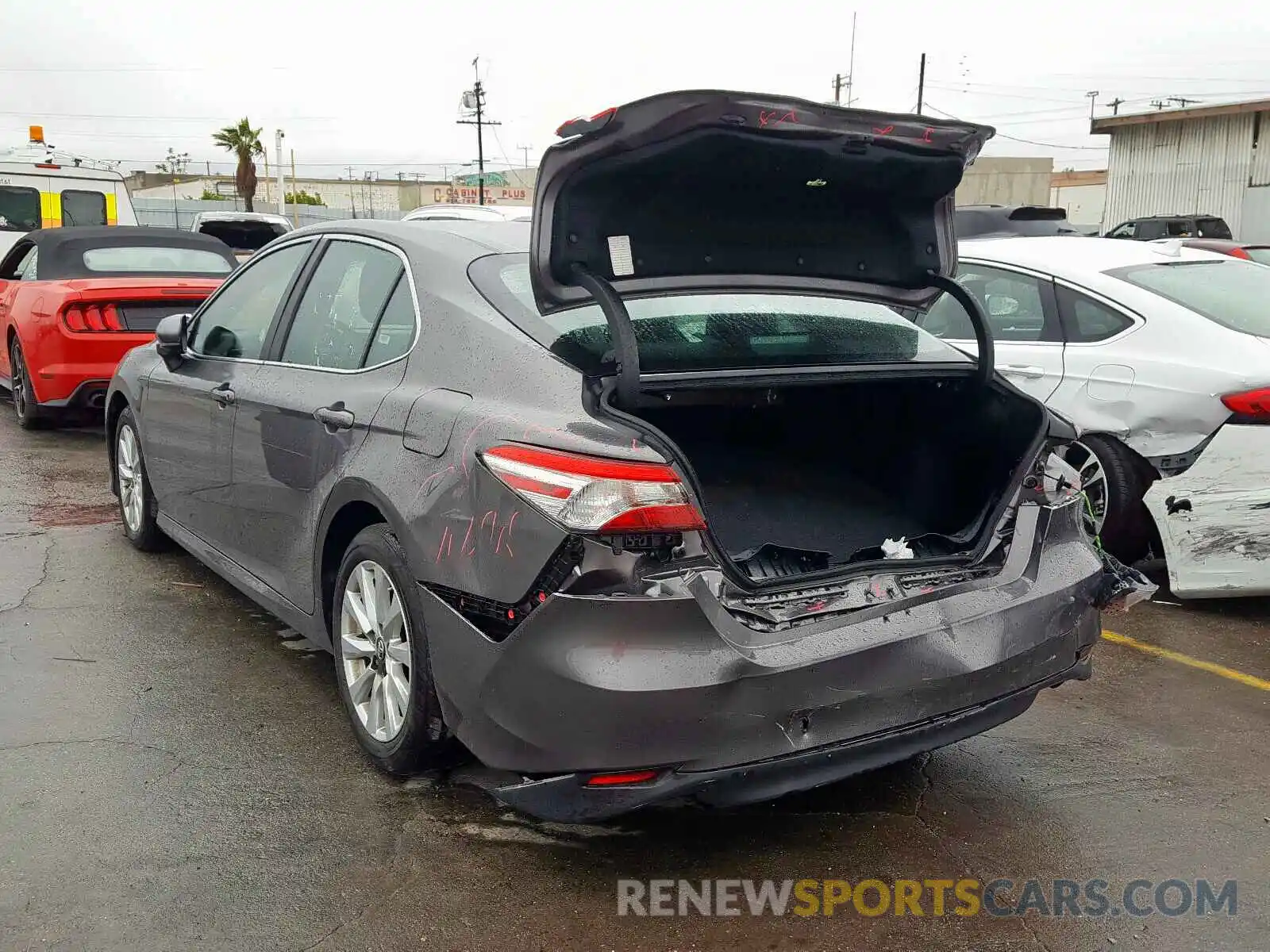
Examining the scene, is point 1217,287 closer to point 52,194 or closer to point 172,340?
point 172,340

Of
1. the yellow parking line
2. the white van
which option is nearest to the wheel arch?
the yellow parking line

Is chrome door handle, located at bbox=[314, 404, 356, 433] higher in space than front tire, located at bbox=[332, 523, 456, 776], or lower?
higher

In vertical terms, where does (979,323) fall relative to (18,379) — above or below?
above

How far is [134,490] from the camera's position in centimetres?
573

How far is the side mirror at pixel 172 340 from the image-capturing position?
486cm

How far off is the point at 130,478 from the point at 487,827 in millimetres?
3405

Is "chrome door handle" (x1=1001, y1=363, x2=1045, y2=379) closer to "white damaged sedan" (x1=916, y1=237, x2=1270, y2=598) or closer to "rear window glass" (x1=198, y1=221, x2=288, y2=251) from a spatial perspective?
"white damaged sedan" (x1=916, y1=237, x2=1270, y2=598)

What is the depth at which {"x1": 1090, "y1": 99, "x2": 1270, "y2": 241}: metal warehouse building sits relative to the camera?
94.0ft

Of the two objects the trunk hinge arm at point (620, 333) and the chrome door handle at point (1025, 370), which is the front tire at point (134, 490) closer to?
the trunk hinge arm at point (620, 333)

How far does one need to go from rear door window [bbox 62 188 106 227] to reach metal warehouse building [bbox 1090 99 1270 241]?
932 inches

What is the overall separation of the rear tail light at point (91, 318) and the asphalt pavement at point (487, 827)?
4296 mm

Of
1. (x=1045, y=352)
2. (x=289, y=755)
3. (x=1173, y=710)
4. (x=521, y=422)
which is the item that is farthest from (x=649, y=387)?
(x=1045, y=352)

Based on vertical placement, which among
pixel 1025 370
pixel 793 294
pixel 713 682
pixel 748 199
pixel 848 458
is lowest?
pixel 713 682

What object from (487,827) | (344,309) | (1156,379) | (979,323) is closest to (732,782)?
(487,827)
